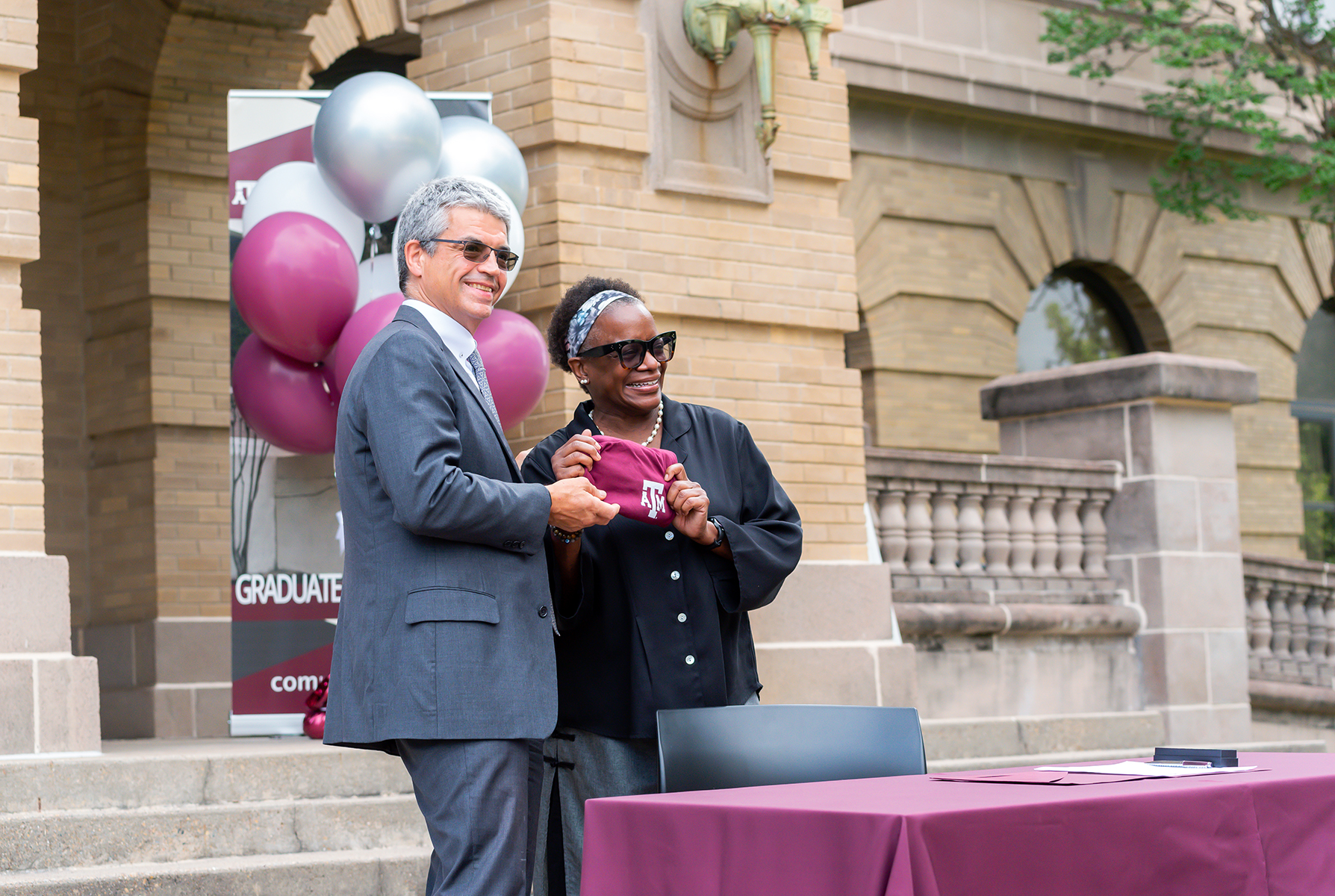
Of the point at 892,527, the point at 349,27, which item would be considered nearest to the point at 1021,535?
the point at 892,527

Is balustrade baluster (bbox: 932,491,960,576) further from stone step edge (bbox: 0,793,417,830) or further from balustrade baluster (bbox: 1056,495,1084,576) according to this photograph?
stone step edge (bbox: 0,793,417,830)

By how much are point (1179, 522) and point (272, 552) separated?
4.96 meters

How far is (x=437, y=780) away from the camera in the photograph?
3119mm

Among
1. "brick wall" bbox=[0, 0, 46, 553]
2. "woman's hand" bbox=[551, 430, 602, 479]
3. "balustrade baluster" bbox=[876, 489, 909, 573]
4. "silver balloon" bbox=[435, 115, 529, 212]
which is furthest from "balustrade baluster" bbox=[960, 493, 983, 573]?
"woman's hand" bbox=[551, 430, 602, 479]

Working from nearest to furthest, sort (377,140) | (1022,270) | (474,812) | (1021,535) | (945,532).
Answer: (474,812), (377,140), (945,532), (1021,535), (1022,270)

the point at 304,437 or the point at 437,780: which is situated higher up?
the point at 304,437

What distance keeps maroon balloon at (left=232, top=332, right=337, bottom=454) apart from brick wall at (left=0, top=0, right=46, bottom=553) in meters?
0.89

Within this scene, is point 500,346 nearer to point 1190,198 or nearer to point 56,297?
point 56,297

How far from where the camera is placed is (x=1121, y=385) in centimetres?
903

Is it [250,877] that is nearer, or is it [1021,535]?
[250,877]

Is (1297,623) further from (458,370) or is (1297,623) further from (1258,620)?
(458,370)

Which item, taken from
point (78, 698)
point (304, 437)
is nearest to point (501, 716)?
point (78, 698)

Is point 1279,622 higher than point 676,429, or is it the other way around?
point 676,429

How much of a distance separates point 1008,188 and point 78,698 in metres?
10.5
